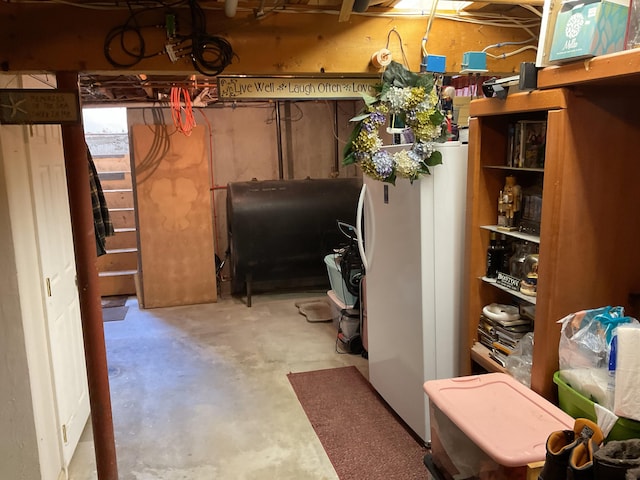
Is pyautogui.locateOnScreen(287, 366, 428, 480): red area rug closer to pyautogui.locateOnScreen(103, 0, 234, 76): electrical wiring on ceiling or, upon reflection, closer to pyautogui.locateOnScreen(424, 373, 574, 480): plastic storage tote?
pyautogui.locateOnScreen(424, 373, 574, 480): plastic storage tote

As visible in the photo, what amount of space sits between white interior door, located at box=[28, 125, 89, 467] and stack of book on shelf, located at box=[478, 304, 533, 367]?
6.70 ft

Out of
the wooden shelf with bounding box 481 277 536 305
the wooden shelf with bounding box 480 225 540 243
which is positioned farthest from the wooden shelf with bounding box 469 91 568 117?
the wooden shelf with bounding box 481 277 536 305

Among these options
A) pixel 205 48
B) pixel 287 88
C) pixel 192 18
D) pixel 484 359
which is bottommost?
pixel 484 359

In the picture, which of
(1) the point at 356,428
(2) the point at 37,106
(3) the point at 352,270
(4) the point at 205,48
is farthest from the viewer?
(3) the point at 352,270

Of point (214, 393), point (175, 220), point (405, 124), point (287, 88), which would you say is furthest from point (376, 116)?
point (175, 220)

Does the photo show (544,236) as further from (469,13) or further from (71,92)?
(71,92)

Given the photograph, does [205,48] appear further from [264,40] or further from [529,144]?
[529,144]

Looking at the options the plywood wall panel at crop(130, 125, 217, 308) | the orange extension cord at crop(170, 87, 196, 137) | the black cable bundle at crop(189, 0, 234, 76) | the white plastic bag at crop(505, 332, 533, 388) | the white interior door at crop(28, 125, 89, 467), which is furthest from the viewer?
the plywood wall panel at crop(130, 125, 217, 308)

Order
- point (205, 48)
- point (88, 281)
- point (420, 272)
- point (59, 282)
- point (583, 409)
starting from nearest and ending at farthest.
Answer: point (583, 409)
point (205, 48)
point (88, 281)
point (420, 272)
point (59, 282)

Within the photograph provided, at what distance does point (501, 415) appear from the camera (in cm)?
184

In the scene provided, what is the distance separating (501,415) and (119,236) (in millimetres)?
5109

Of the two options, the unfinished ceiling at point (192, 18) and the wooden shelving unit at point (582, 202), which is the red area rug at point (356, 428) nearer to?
the wooden shelving unit at point (582, 202)

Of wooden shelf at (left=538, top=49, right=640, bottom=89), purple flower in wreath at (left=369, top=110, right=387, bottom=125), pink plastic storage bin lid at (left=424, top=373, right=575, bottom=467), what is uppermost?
wooden shelf at (left=538, top=49, right=640, bottom=89)

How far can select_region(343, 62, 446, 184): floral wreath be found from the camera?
2277 mm
